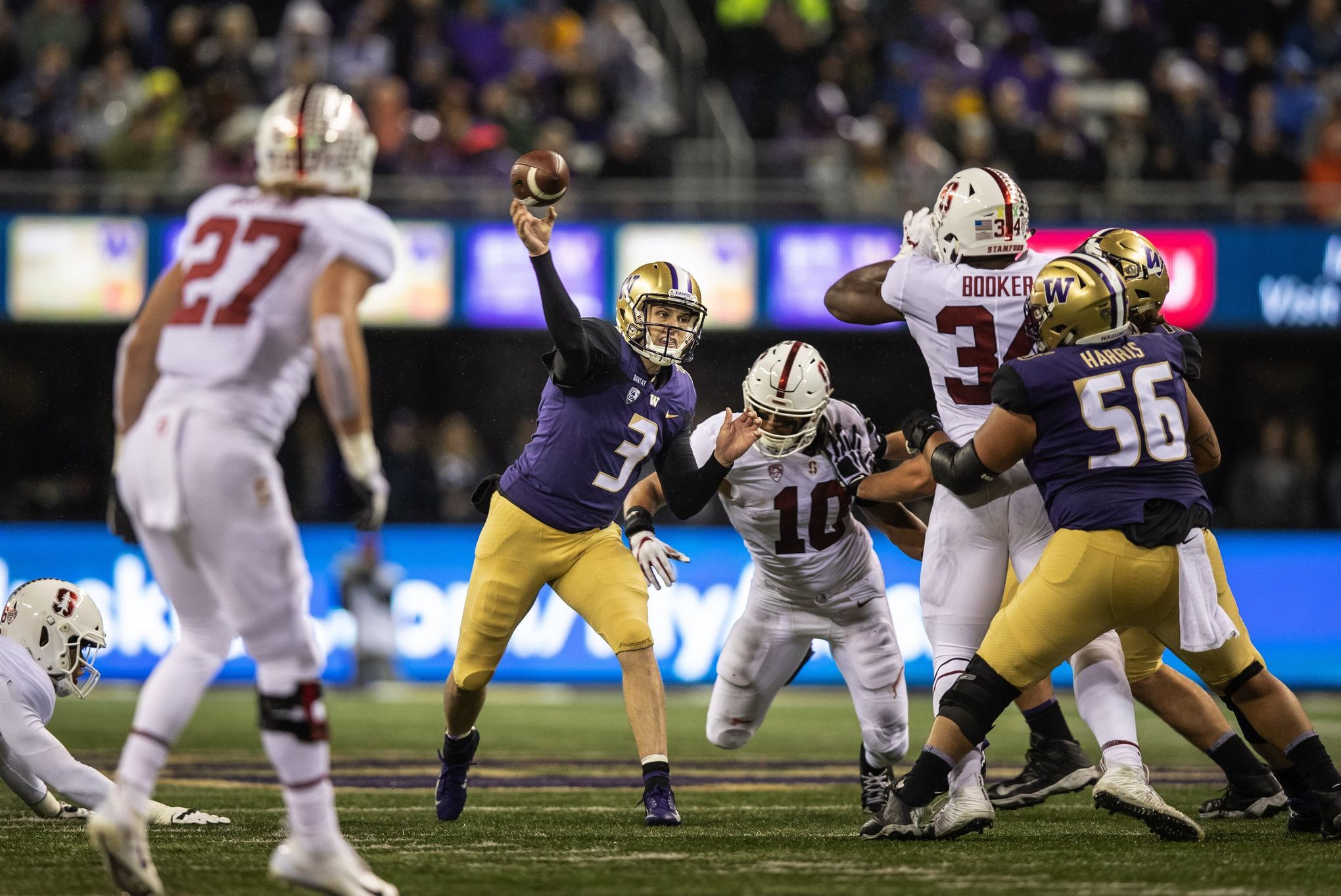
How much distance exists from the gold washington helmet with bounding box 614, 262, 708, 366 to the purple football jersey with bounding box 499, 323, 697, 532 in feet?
0.20

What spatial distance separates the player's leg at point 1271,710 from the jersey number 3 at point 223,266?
2582mm

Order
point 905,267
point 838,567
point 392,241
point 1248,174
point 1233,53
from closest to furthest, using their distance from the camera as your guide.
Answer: point 392,241 < point 905,267 < point 838,567 < point 1248,174 < point 1233,53

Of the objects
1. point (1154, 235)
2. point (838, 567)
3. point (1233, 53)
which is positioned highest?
point (1233, 53)

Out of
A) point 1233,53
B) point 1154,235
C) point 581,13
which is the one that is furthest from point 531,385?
point 1233,53

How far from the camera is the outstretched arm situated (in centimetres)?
538

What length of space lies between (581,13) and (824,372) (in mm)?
10052

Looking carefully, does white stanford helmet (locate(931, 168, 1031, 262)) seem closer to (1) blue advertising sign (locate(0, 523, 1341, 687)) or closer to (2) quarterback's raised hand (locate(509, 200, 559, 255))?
(2) quarterback's raised hand (locate(509, 200, 559, 255))

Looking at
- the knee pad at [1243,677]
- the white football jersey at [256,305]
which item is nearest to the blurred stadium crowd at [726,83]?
the knee pad at [1243,677]

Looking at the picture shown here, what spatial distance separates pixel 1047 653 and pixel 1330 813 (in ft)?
3.30

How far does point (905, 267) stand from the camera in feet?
17.3

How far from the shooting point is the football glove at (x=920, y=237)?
527 cm

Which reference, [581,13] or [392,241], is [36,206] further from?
[392,241]

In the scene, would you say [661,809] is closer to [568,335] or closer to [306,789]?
[568,335]

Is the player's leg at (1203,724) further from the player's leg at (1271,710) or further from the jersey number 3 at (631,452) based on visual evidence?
the jersey number 3 at (631,452)
